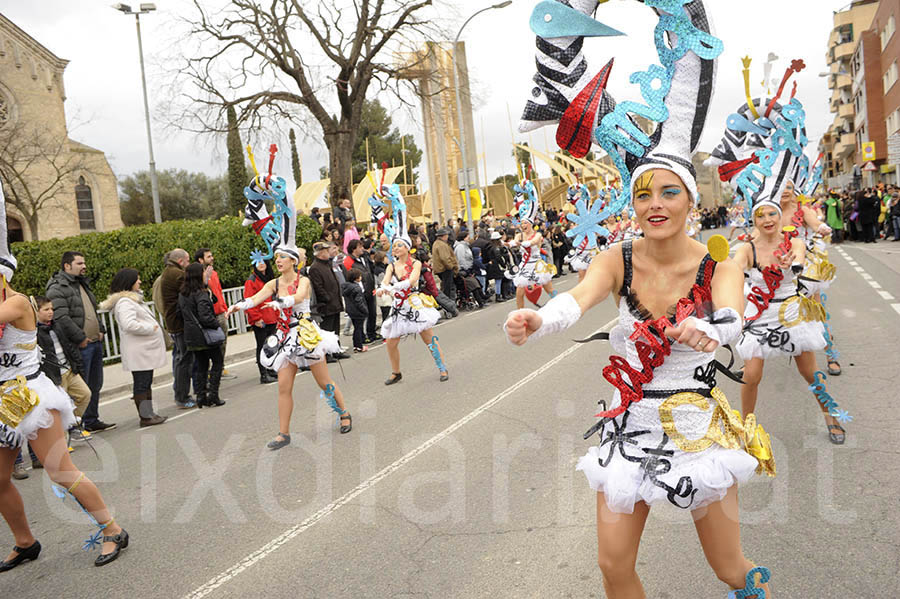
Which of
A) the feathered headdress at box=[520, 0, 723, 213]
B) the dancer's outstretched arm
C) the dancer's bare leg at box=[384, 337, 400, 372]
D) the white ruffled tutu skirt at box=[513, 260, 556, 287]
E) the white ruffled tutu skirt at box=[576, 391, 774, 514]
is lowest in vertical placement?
the dancer's bare leg at box=[384, 337, 400, 372]

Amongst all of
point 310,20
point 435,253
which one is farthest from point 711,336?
point 310,20

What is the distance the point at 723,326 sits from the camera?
2.57 m

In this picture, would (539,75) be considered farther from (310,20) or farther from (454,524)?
(310,20)

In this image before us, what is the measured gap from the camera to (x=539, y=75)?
10.3ft

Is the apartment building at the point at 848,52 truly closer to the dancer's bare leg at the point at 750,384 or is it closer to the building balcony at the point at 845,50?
the building balcony at the point at 845,50

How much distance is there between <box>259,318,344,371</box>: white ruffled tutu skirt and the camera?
21.5ft

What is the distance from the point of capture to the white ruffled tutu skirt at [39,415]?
14.5 feet

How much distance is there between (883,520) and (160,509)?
4707 mm

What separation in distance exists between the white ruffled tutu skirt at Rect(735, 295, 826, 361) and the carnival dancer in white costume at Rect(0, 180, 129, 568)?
4590 mm

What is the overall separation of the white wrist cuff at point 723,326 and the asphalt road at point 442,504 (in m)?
1.56

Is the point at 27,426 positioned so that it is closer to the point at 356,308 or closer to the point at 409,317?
the point at 409,317

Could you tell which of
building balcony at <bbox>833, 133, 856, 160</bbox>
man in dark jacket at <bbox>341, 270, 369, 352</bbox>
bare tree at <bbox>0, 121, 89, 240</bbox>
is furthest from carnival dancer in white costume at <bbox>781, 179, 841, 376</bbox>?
building balcony at <bbox>833, 133, 856, 160</bbox>

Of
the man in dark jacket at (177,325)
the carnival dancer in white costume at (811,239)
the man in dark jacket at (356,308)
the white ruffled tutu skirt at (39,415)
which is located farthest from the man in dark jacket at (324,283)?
the carnival dancer in white costume at (811,239)

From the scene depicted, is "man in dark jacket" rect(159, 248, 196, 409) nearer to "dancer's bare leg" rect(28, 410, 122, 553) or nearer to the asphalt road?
the asphalt road
